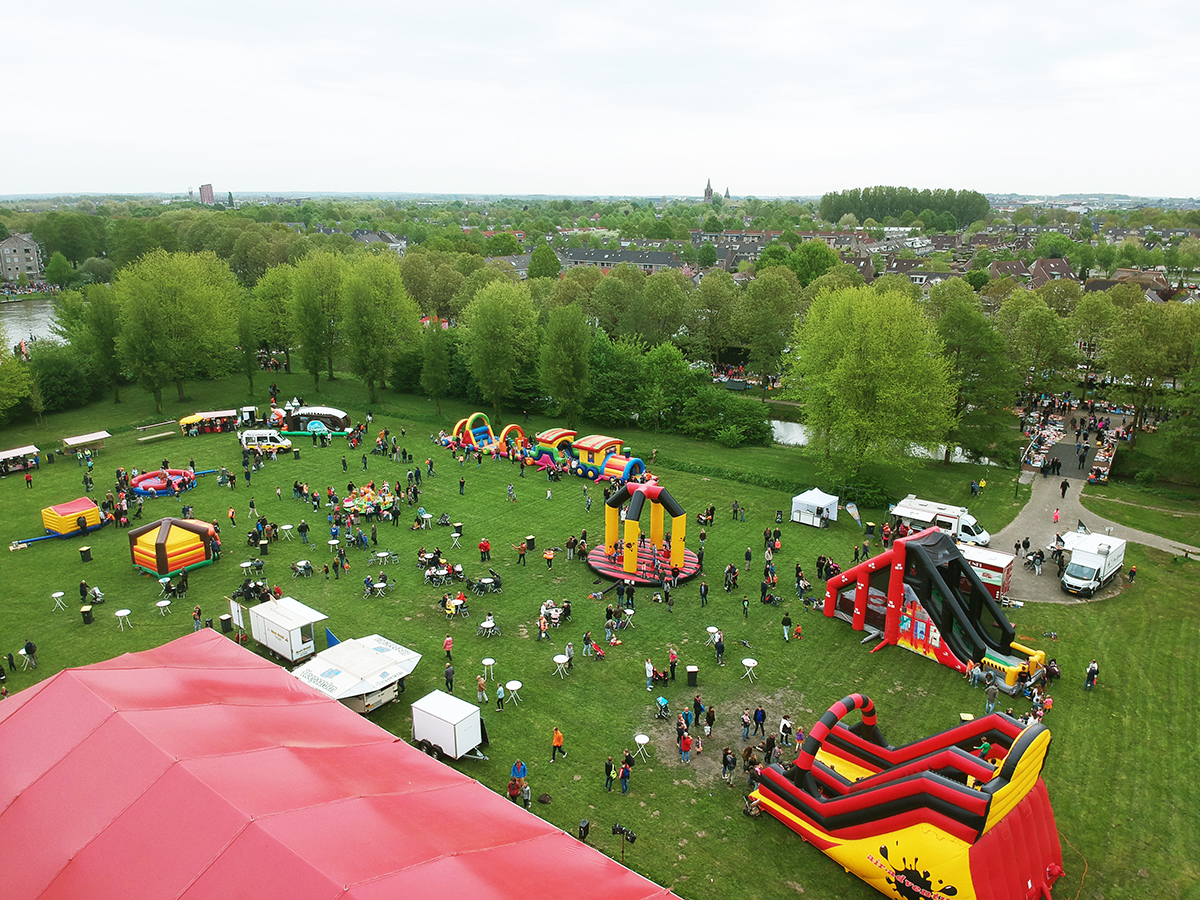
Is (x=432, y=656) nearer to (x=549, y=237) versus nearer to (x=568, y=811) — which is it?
(x=568, y=811)

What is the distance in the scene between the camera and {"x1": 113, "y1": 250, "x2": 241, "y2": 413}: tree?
161 feet

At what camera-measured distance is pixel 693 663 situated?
2311cm

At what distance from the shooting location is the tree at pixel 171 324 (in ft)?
161

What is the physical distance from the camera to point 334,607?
1031 inches

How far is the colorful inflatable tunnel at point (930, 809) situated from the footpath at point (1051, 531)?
1395 centimetres

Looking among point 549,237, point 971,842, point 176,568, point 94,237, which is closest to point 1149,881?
point 971,842

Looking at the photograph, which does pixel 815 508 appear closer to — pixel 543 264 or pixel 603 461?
pixel 603 461


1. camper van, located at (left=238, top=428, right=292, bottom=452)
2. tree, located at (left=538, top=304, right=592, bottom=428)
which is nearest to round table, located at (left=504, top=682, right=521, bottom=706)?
camper van, located at (left=238, top=428, right=292, bottom=452)

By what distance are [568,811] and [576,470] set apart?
79.9 feet

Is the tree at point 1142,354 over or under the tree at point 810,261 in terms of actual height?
under

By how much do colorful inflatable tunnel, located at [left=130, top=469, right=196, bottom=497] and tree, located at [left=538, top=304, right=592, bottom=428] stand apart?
21.4 metres

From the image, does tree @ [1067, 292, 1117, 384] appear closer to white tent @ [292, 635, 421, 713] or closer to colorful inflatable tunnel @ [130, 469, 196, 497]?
white tent @ [292, 635, 421, 713]

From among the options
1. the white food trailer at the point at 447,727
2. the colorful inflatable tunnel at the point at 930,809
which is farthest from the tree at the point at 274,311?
the colorful inflatable tunnel at the point at 930,809

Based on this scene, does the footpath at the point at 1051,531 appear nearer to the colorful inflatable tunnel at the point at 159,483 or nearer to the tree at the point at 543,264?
the colorful inflatable tunnel at the point at 159,483
